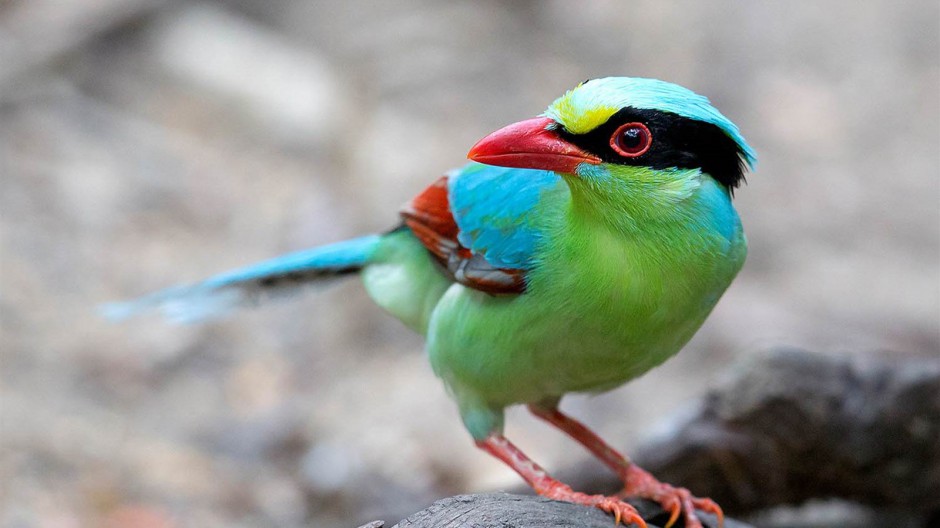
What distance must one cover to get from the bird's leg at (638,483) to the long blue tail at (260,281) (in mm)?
955

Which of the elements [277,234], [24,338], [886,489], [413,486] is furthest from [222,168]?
[886,489]

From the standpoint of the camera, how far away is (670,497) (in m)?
3.80

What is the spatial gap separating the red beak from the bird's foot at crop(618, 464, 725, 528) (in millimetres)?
1322

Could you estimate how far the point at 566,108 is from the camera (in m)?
3.12

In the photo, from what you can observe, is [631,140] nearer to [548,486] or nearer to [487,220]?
[487,220]

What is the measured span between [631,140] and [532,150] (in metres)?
0.28

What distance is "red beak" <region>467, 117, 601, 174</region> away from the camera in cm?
311

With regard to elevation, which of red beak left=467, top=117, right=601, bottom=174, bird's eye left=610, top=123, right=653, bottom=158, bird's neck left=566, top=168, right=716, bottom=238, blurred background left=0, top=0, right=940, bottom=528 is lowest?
bird's neck left=566, top=168, right=716, bottom=238

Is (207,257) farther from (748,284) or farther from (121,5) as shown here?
(748,284)

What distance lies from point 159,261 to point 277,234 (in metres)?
0.88

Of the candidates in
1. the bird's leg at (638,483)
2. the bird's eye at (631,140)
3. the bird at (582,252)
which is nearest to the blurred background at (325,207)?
the bird's leg at (638,483)

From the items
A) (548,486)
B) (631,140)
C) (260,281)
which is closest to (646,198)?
(631,140)

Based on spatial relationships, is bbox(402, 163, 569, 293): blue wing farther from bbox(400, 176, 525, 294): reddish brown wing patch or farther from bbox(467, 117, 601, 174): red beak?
bbox(467, 117, 601, 174): red beak

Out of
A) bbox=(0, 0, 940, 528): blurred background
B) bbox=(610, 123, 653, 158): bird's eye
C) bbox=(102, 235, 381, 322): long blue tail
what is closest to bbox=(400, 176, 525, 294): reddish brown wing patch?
bbox=(102, 235, 381, 322): long blue tail
